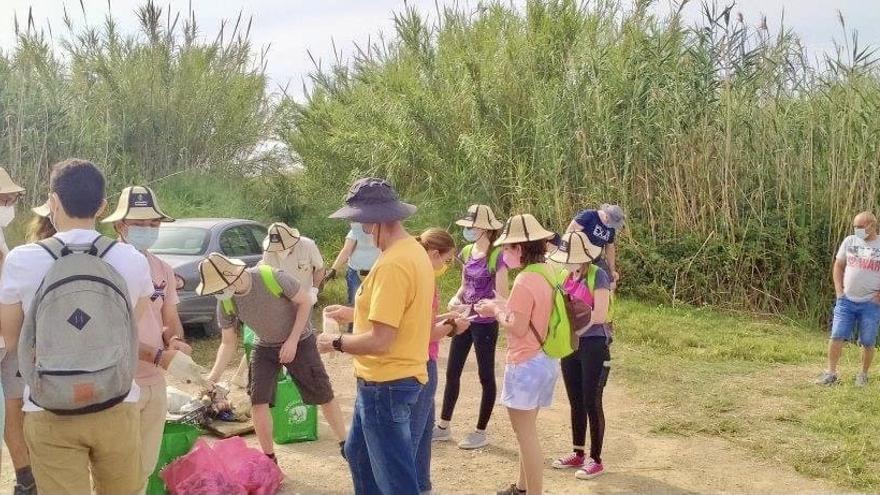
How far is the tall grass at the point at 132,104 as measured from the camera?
43.9ft

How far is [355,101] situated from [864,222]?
10.9 m

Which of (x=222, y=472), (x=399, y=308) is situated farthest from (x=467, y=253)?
(x=399, y=308)

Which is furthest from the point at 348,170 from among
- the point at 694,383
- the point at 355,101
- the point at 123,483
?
the point at 123,483

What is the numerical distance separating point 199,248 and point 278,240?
312 cm

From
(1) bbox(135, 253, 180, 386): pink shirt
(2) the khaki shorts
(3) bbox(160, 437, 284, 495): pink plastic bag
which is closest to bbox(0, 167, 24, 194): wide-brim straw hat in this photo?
(1) bbox(135, 253, 180, 386): pink shirt

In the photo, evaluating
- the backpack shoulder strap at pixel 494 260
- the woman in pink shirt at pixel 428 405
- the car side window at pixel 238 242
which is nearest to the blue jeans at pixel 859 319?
the backpack shoulder strap at pixel 494 260

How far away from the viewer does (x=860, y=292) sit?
792cm

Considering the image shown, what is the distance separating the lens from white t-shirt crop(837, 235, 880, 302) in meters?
7.82

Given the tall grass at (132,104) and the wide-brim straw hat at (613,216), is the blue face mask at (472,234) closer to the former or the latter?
the wide-brim straw hat at (613,216)

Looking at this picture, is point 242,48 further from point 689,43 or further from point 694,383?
point 694,383

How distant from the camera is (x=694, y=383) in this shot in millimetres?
8258

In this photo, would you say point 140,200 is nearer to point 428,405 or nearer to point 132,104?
point 428,405

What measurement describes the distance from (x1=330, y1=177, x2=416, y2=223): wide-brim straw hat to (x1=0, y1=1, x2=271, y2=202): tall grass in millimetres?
10653

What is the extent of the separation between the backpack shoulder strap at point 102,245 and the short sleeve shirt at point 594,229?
3118 mm
